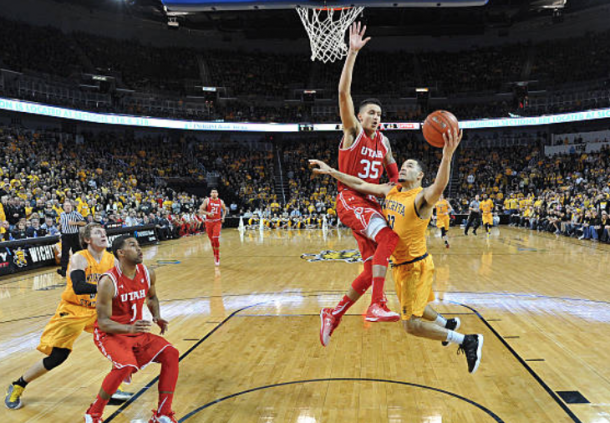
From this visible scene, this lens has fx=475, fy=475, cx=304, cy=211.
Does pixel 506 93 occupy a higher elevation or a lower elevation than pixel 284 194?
higher

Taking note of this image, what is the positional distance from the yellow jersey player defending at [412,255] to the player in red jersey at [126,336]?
1.85 m

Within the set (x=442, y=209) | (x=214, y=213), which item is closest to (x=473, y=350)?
(x=214, y=213)

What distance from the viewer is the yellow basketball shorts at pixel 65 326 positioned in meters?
4.28

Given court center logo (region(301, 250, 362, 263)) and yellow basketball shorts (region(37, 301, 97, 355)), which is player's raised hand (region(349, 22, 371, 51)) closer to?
yellow basketball shorts (region(37, 301, 97, 355))

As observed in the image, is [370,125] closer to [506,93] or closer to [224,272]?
[224,272]

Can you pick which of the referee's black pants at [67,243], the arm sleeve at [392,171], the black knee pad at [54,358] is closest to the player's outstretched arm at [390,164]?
the arm sleeve at [392,171]

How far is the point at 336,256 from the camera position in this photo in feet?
45.6

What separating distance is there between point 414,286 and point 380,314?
57 centimetres

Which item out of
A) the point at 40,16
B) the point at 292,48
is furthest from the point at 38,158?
the point at 292,48

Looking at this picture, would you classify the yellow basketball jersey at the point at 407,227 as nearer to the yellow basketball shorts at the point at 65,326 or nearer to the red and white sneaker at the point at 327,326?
the red and white sneaker at the point at 327,326

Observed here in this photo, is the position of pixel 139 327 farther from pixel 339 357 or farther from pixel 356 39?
pixel 356 39

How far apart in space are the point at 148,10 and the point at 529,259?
29100mm

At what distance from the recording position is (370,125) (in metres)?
4.64

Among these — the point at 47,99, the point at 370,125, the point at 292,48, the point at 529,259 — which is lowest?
the point at 529,259
